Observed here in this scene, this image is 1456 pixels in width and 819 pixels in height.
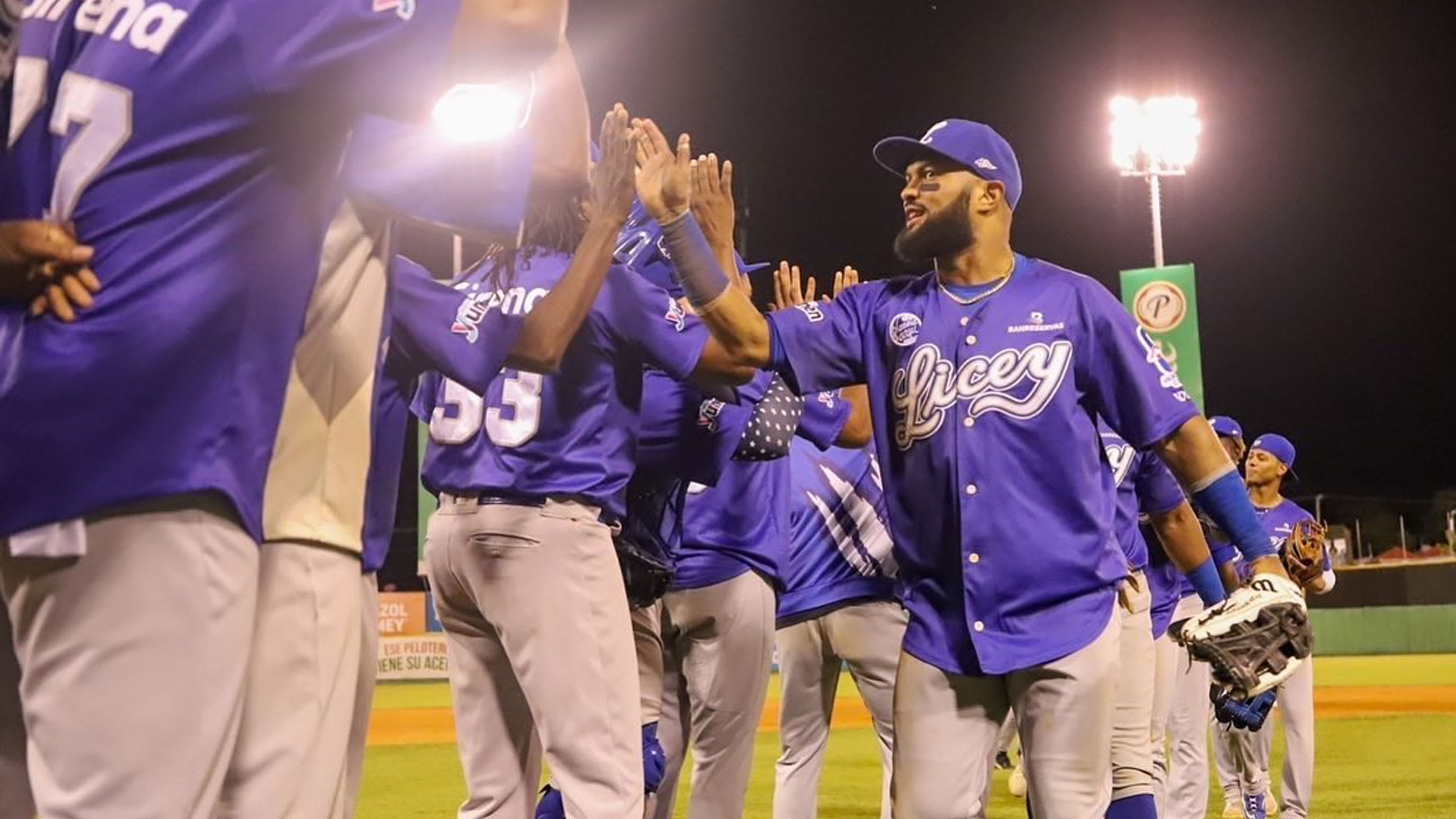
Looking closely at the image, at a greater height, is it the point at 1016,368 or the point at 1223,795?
the point at 1016,368

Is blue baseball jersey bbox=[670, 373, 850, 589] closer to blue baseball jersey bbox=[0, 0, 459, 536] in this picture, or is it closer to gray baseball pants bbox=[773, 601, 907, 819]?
gray baseball pants bbox=[773, 601, 907, 819]

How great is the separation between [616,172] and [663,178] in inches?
23.2

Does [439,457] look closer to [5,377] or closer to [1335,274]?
[5,377]

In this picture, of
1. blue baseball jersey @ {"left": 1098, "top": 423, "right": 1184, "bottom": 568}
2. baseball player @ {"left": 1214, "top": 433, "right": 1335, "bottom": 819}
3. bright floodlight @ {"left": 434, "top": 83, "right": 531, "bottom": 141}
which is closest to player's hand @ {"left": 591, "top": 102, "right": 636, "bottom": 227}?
bright floodlight @ {"left": 434, "top": 83, "right": 531, "bottom": 141}

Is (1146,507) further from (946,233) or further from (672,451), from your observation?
(672,451)

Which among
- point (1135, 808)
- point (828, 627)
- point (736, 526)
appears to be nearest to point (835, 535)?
point (828, 627)

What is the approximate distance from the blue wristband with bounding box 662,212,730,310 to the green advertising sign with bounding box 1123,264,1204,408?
45.5 ft

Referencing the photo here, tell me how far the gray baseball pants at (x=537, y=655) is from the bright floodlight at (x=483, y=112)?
149 centimetres

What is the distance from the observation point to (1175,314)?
1772cm

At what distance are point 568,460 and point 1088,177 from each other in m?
45.8

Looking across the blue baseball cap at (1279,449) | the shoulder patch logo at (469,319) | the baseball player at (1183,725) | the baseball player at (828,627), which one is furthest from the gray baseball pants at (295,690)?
the blue baseball cap at (1279,449)

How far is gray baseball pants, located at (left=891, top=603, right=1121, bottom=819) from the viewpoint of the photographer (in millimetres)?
4059

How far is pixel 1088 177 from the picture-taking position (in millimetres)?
48062

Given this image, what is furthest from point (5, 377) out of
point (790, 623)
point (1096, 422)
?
point (790, 623)
